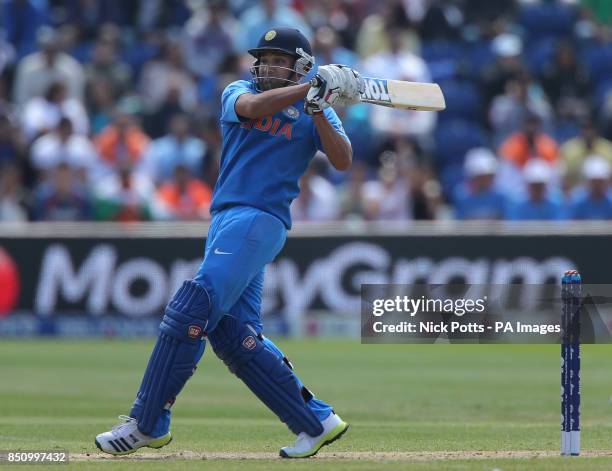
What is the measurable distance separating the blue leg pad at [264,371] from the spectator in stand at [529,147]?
37.4 feet

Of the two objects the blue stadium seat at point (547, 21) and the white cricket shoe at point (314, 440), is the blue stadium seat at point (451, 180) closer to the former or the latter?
the blue stadium seat at point (547, 21)

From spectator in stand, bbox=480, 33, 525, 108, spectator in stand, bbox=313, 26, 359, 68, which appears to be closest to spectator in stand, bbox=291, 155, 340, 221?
spectator in stand, bbox=313, 26, 359, 68

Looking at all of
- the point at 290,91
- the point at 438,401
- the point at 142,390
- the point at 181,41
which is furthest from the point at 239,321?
the point at 181,41

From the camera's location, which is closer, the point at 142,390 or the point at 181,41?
the point at 142,390

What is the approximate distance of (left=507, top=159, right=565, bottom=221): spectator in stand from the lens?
16891 millimetres

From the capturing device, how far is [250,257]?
22.3 feet

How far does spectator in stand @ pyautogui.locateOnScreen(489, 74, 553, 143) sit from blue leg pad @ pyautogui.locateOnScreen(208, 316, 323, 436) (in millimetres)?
12060

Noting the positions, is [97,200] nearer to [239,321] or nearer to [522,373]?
[522,373]

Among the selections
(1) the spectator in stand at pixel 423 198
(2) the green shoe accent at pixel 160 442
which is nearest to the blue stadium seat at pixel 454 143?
(1) the spectator in stand at pixel 423 198

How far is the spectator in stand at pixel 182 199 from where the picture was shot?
16984mm

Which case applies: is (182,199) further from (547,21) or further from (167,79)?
(547,21)

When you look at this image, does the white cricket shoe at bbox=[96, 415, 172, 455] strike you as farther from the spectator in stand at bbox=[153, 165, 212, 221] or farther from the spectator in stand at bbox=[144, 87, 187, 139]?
the spectator in stand at bbox=[144, 87, 187, 139]

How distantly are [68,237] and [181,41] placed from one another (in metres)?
4.74

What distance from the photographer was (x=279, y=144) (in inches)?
273
